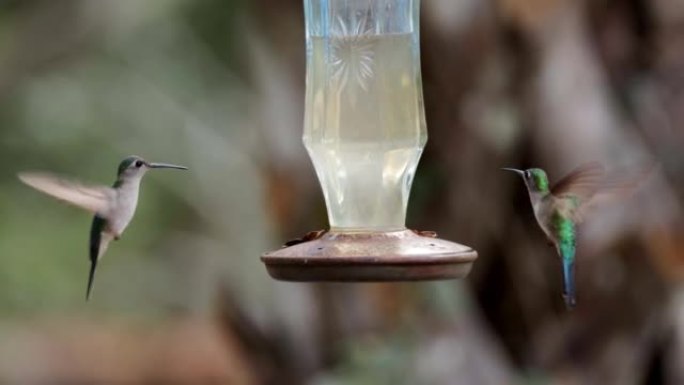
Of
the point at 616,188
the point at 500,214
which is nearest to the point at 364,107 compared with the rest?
the point at 616,188

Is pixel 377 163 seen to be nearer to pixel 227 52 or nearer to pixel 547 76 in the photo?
pixel 547 76

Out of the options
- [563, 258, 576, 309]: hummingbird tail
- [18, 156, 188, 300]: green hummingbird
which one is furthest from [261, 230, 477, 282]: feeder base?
[18, 156, 188, 300]: green hummingbird

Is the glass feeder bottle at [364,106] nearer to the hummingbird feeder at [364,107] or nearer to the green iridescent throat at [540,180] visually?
the hummingbird feeder at [364,107]

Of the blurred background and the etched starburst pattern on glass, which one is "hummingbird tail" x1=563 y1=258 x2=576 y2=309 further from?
the blurred background

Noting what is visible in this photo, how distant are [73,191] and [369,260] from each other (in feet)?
2.37

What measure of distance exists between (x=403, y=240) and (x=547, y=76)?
353 centimetres

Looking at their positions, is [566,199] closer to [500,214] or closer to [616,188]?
[616,188]

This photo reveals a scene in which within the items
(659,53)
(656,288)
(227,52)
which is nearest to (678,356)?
(656,288)

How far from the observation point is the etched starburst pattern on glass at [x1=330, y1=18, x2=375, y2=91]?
11.3ft

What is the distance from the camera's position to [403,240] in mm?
2930

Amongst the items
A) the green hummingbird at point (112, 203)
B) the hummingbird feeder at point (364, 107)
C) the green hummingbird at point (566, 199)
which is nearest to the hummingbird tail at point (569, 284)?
the green hummingbird at point (566, 199)

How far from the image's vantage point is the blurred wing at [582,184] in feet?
10.6

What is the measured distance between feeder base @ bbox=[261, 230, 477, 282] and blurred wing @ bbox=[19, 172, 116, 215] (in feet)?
1.49

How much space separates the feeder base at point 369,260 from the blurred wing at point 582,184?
1.46 ft
